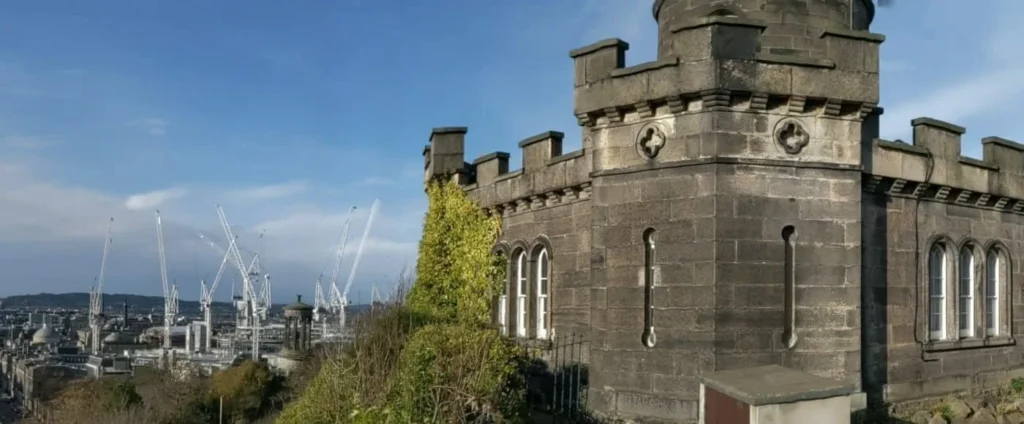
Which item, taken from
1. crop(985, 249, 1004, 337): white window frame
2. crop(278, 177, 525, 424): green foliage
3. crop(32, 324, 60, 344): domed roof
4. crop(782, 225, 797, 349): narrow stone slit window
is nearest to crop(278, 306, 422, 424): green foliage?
crop(278, 177, 525, 424): green foliage

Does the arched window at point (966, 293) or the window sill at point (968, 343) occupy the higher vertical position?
the arched window at point (966, 293)

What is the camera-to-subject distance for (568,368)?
13891 millimetres

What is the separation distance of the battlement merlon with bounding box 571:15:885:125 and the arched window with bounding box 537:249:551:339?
4706mm

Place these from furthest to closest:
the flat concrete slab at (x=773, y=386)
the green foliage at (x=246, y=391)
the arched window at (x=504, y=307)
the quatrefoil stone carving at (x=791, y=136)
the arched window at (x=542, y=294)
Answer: the green foliage at (x=246, y=391)
the arched window at (x=504, y=307)
the arched window at (x=542, y=294)
the quatrefoil stone carving at (x=791, y=136)
the flat concrete slab at (x=773, y=386)

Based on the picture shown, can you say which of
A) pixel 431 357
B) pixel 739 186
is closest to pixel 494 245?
pixel 431 357

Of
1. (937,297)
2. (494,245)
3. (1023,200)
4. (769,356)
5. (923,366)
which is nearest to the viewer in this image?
(769,356)

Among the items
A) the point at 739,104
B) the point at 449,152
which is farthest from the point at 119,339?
the point at 739,104

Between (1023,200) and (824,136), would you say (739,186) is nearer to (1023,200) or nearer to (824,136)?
(824,136)

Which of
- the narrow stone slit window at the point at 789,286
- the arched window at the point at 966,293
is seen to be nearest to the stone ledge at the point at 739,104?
the narrow stone slit window at the point at 789,286

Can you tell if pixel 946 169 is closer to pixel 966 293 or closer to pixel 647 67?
pixel 966 293

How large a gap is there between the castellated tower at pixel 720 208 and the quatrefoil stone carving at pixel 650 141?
0.02 m

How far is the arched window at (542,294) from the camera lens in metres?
15.6

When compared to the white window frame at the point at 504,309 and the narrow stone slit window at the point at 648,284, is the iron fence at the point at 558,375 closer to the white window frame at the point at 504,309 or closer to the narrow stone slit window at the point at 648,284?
the white window frame at the point at 504,309

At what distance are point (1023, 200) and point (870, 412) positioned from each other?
6001 millimetres
